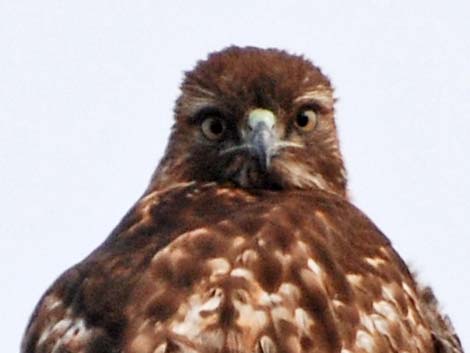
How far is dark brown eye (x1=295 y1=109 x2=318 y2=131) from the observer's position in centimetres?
1363

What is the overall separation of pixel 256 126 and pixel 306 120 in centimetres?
61

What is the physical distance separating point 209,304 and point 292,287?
1.42 ft

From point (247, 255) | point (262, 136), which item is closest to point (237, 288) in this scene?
point (247, 255)

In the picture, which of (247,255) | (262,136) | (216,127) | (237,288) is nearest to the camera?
(237,288)

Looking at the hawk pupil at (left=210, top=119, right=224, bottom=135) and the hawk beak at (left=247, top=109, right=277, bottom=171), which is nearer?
the hawk beak at (left=247, top=109, right=277, bottom=171)

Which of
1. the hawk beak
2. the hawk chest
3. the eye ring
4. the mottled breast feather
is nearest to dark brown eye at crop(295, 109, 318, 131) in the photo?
the eye ring

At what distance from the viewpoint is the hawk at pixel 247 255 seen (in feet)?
35.7

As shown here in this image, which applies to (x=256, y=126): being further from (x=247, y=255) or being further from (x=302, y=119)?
(x=247, y=255)

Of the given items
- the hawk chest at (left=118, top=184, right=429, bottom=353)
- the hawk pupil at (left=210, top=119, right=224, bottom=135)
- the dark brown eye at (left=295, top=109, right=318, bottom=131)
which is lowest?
the hawk chest at (left=118, top=184, right=429, bottom=353)

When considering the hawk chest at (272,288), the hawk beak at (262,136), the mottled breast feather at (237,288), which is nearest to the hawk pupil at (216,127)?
the hawk beak at (262,136)

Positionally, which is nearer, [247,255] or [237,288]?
[237,288]

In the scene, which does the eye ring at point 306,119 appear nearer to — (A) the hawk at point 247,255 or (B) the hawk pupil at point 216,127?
(A) the hawk at point 247,255

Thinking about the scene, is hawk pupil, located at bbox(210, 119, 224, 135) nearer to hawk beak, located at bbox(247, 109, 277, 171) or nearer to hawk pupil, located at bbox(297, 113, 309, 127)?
hawk beak, located at bbox(247, 109, 277, 171)

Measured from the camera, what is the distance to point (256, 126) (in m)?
13.2
